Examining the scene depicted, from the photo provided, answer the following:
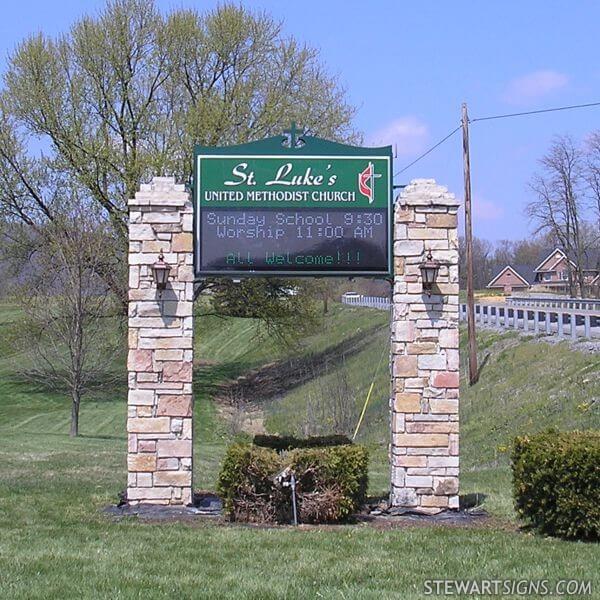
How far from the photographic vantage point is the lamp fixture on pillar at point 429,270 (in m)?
10.0

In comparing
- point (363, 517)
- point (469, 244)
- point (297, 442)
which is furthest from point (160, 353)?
point (469, 244)

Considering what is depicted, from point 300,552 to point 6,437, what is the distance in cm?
1462

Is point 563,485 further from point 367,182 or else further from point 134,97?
point 134,97

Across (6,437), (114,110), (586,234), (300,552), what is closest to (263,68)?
(114,110)

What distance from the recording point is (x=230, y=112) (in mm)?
29953

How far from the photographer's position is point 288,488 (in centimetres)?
938

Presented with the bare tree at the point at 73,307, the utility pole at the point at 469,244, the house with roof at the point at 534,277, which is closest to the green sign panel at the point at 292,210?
the bare tree at the point at 73,307

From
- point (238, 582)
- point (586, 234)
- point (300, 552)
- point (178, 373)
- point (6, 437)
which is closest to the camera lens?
point (238, 582)

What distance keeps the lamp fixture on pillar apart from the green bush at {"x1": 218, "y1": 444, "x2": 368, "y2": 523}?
6.46 feet

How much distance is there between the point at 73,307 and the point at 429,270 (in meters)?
14.2

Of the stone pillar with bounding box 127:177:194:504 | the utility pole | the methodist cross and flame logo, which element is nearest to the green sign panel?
the methodist cross and flame logo

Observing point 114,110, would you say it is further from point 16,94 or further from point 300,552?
point 300,552

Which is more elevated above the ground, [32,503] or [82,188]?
[82,188]

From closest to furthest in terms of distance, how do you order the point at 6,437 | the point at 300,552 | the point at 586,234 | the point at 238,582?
1. the point at 238,582
2. the point at 300,552
3. the point at 6,437
4. the point at 586,234
